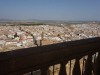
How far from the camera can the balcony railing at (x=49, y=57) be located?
4.13 feet

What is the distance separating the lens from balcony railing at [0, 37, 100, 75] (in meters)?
1.26

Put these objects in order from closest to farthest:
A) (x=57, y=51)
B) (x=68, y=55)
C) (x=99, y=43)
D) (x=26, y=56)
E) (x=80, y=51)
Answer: (x=26, y=56), (x=57, y=51), (x=68, y=55), (x=80, y=51), (x=99, y=43)

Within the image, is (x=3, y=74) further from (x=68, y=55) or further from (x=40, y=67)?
(x=68, y=55)

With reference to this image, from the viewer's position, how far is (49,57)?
1501mm

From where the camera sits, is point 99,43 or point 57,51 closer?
point 57,51

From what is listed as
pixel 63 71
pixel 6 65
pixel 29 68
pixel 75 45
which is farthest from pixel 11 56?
pixel 75 45

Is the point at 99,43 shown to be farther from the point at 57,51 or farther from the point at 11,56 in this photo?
the point at 11,56

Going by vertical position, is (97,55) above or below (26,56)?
below

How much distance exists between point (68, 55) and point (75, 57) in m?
0.10

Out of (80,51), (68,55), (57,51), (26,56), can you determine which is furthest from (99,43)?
(26,56)

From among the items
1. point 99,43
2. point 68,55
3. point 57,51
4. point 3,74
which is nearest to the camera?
point 3,74

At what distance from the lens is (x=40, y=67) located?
1449mm

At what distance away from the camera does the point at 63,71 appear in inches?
64.7

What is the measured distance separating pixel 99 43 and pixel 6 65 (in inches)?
42.8
